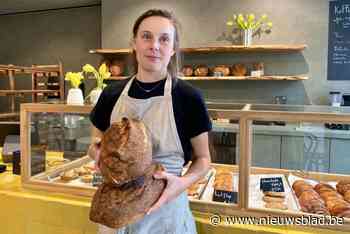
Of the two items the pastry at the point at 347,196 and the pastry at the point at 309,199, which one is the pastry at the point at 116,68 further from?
the pastry at the point at 347,196

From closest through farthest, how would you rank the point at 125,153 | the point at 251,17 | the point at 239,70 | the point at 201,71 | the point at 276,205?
the point at 125,153
the point at 276,205
the point at 251,17
the point at 239,70
the point at 201,71

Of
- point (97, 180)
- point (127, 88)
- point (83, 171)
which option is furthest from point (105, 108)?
point (83, 171)

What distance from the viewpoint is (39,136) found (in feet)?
5.45

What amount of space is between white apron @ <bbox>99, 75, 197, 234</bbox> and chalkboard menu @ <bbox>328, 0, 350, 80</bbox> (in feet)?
10.4

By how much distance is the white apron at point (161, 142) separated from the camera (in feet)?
3.09

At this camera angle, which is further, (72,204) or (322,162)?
(322,162)

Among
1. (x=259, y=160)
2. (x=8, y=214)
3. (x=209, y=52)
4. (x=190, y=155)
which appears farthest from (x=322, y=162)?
(x=209, y=52)

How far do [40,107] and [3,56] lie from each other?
16.4 feet

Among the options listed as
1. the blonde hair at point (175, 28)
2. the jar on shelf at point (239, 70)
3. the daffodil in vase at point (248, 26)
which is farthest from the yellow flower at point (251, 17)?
the blonde hair at point (175, 28)

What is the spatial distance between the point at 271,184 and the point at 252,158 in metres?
0.16

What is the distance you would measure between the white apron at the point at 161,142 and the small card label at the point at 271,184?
22.8 inches

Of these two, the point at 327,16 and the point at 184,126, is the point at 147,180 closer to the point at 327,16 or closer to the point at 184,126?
the point at 184,126

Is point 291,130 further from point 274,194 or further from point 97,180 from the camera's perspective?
point 97,180

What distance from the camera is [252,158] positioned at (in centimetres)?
158
